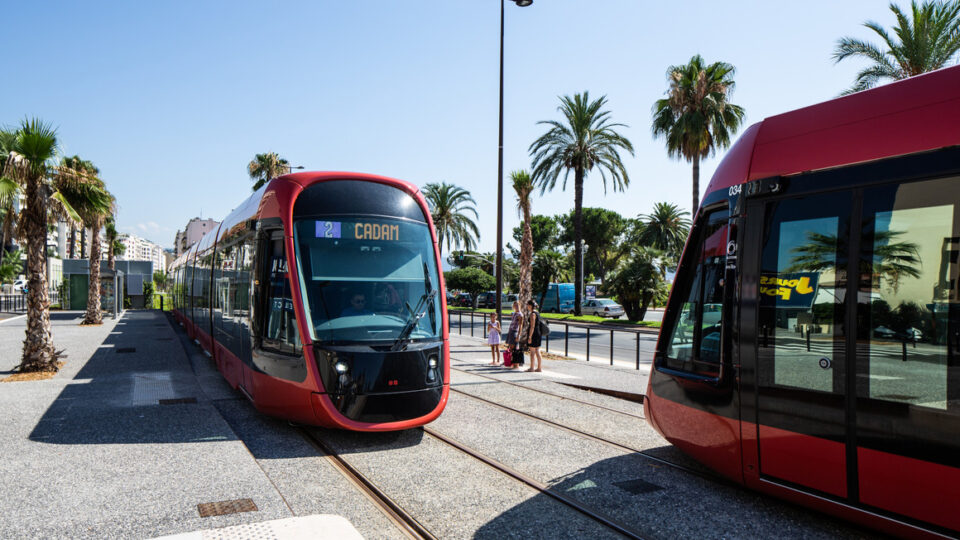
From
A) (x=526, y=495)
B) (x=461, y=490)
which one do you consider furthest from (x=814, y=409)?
(x=461, y=490)

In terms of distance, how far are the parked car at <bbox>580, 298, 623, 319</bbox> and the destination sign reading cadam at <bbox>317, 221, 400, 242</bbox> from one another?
3149cm

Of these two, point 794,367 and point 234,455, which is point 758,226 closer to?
point 794,367

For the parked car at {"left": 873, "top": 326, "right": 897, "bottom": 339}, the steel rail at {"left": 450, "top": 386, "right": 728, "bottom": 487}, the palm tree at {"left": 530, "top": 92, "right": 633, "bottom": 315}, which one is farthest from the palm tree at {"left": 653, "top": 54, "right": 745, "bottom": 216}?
the parked car at {"left": 873, "top": 326, "right": 897, "bottom": 339}

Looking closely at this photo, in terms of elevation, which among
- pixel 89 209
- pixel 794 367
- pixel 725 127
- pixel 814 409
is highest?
pixel 725 127

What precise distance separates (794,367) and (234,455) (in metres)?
5.34

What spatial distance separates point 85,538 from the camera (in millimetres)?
4227

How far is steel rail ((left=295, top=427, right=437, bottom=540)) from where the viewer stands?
4.52 m

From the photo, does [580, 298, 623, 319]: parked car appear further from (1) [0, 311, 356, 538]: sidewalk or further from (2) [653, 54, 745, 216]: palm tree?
(1) [0, 311, 356, 538]: sidewalk

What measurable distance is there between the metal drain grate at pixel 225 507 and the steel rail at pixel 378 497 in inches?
37.8

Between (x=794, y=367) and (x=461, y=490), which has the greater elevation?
(x=794, y=367)

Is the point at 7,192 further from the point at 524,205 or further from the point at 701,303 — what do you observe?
the point at 524,205

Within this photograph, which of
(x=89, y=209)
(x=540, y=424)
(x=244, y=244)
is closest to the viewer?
(x=540, y=424)

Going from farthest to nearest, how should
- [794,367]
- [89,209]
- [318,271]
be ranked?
[89,209], [318,271], [794,367]

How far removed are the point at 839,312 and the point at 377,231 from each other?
4.97m
